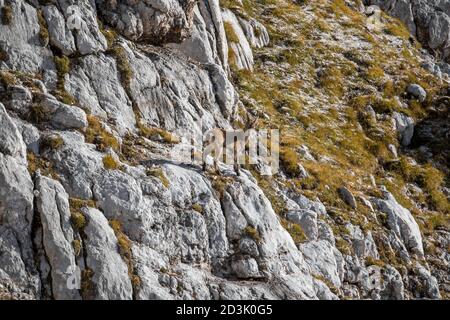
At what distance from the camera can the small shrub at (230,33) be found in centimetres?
4866

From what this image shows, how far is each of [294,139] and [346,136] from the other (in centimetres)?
560

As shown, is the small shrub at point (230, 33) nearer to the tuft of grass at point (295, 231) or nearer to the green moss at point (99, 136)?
the tuft of grass at point (295, 231)

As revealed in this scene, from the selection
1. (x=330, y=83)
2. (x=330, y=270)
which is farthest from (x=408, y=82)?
(x=330, y=270)

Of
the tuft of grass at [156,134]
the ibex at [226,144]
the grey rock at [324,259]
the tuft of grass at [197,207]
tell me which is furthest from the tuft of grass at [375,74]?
the tuft of grass at [197,207]

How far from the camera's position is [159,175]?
96.6ft

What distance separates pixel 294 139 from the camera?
1667 inches

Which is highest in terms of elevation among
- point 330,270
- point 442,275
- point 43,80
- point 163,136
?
point 43,80

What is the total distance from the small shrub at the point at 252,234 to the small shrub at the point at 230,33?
70.9 ft

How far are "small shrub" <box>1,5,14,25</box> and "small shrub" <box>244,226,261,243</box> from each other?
582 inches

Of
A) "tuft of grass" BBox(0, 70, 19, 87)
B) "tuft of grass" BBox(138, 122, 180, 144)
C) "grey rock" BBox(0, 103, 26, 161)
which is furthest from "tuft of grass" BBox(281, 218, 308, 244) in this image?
"tuft of grass" BBox(0, 70, 19, 87)

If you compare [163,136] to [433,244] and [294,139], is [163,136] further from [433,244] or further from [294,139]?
[433,244]

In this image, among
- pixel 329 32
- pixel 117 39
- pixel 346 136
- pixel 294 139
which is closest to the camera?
pixel 117 39

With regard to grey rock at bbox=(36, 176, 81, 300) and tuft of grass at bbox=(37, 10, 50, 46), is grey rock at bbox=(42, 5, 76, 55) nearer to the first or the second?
tuft of grass at bbox=(37, 10, 50, 46)

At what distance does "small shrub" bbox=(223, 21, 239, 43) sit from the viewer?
4866 centimetres
